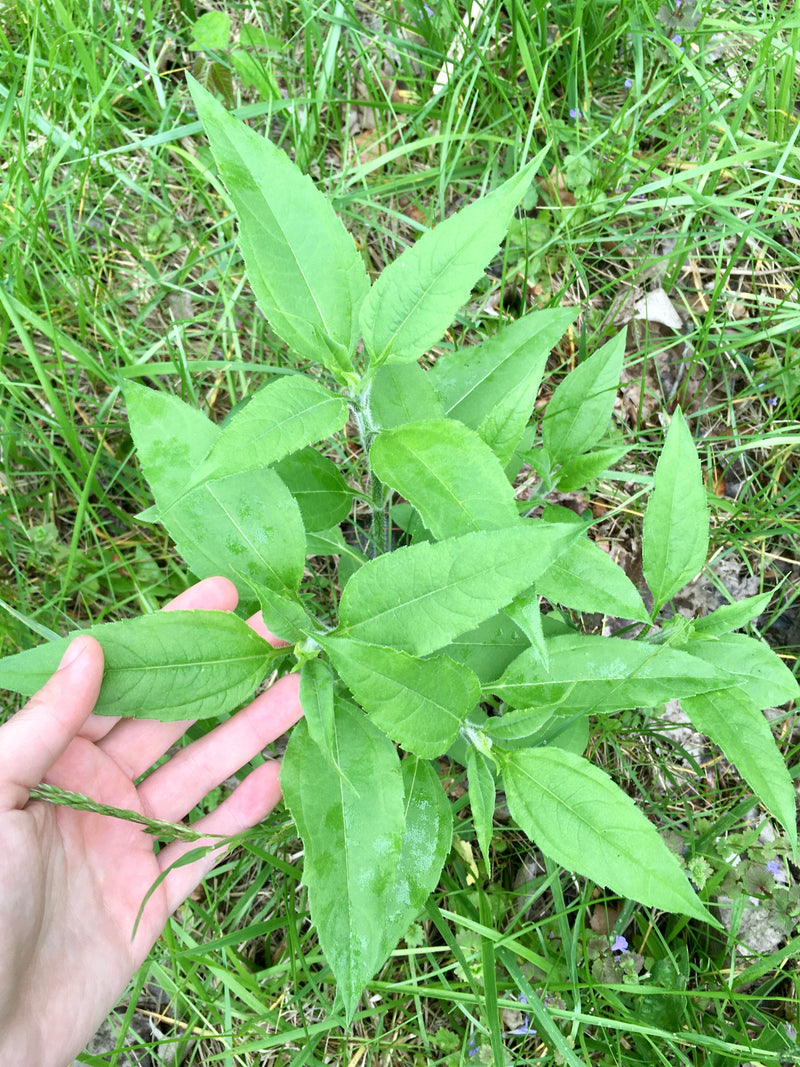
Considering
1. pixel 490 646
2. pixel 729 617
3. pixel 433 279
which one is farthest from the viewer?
pixel 490 646

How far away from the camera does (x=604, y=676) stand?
6.72 ft

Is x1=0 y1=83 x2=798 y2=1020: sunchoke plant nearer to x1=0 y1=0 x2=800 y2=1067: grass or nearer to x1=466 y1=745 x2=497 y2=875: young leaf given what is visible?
x1=466 y1=745 x2=497 y2=875: young leaf

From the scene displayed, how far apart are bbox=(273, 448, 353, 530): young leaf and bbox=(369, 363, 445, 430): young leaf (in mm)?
341

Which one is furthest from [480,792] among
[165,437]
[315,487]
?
[165,437]

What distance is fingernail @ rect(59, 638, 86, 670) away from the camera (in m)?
1.78

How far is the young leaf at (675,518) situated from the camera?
211 centimetres

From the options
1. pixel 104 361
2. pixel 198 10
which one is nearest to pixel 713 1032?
pixel 104 361

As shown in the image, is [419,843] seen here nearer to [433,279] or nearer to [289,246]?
[433,279]

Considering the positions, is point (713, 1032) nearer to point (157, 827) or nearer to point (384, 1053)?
point (384, 1053)

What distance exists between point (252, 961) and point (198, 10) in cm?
387

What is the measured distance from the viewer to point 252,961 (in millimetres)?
2740

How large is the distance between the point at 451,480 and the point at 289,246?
0.69 metres

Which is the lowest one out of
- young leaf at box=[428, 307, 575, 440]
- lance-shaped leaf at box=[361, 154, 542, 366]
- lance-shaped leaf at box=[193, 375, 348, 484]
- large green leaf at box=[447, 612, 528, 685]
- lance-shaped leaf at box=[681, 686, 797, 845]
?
lance-shaped leaf at box=[681, 686, 797, 845]

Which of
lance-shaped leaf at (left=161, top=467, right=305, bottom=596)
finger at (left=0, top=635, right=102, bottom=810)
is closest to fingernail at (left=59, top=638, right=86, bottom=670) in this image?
finger at (left=0, top=635, right=102, bottom=810)
